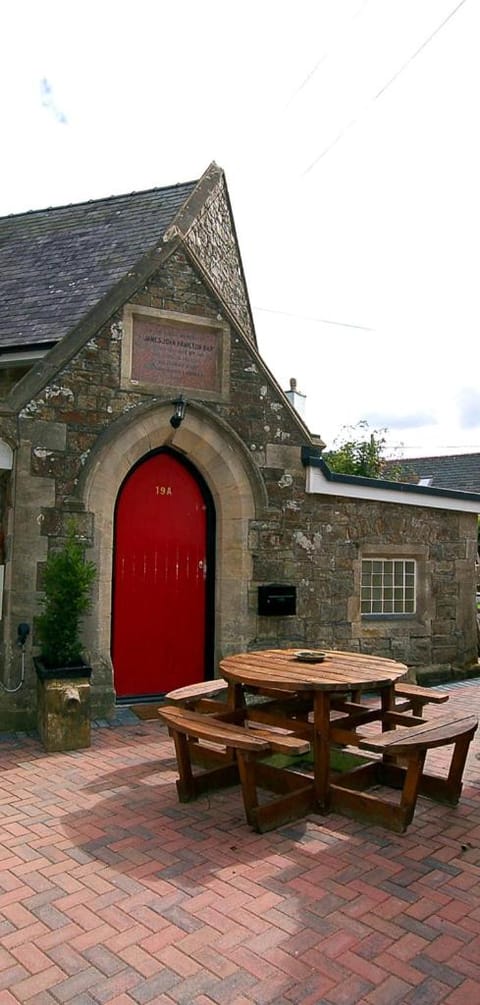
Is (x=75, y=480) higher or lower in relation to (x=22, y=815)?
higher

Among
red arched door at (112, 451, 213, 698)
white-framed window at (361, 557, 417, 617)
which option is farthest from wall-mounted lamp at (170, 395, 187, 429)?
white-framed window at (361, 557, 417, 617)

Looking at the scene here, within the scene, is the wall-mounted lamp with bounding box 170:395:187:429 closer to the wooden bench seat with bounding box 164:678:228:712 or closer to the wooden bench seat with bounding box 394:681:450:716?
the wooden bench seat with bounding box 164:678:228:712

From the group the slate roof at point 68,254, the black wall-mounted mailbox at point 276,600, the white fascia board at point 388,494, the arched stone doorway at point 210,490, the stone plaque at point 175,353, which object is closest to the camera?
the arched stone doorway at point 210,490

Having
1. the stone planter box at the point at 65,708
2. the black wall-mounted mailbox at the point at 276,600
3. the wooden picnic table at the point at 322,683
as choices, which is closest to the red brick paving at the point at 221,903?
the wooden picnic table at the point at 322,683

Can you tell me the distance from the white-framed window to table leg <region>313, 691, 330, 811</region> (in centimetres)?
415

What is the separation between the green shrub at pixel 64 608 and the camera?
Answer: 6398 millimetres

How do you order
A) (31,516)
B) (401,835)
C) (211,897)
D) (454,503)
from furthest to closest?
(454,503) < (31,516) < (401,835) < (211,897)

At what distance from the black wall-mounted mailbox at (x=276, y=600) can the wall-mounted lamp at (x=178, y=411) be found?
202cm

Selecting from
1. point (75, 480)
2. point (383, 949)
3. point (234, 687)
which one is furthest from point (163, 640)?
point (383, 949)

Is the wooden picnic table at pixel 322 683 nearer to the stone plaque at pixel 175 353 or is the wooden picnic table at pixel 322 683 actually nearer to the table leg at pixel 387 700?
the table leg at pixel 387 700

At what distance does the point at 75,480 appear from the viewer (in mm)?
7047

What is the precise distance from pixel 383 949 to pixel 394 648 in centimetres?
604

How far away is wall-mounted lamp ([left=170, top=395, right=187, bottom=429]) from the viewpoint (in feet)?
24.5

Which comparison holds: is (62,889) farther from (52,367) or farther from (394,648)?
(394,648)
